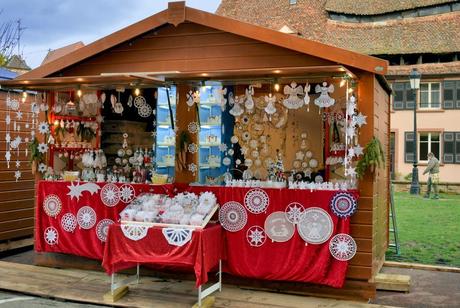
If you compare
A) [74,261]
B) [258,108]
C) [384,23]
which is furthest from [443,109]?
[74,261]

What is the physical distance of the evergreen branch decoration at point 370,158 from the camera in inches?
229

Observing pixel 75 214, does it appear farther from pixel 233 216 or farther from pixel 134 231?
pixel 233 216

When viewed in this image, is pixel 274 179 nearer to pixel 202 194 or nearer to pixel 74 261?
pixel 202 194

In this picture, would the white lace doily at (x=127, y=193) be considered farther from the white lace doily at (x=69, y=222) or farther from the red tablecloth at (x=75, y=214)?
the white lace doily at (x=69, y=222)

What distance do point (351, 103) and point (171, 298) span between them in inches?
120

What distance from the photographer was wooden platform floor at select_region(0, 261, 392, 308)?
5.82 m

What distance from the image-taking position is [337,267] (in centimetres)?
593

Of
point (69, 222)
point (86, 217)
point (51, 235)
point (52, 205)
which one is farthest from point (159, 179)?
point (51, 235)

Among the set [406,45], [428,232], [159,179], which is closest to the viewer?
[159,179]

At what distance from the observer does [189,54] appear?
22.5 feet

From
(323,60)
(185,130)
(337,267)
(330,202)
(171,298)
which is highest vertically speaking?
(323,60)

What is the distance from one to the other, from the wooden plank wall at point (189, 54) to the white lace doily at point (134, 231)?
2246 millimetres

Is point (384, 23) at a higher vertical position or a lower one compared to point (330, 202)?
higher

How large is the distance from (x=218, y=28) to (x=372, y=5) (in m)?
25.7
